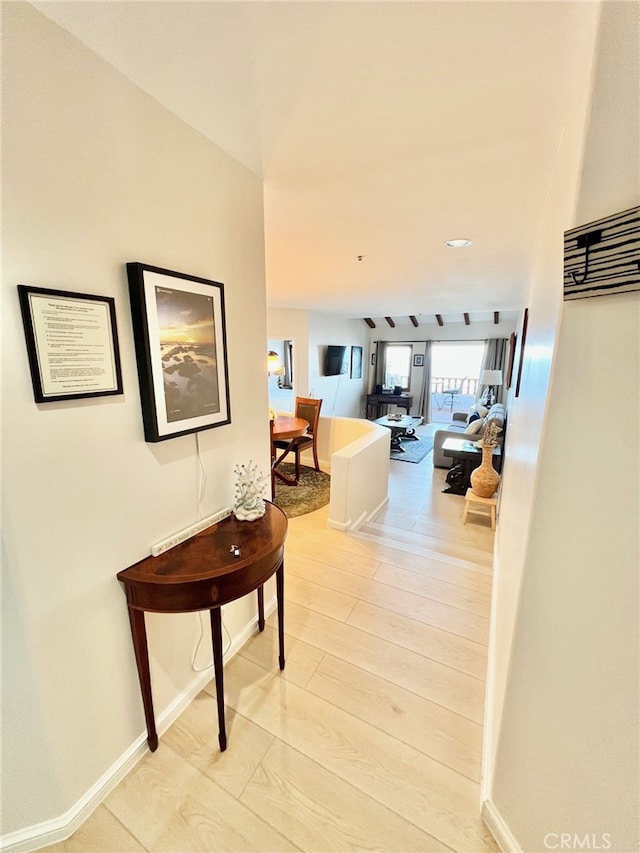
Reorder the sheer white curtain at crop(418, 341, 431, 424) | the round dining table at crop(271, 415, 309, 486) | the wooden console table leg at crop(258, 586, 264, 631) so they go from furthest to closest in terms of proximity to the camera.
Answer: the sheer white curtain at crop(418, 341, 431, 424), the round dining table at crop(271, 415, 309, 486), the wooden console table leg at crop(258, 586, 264, 631)

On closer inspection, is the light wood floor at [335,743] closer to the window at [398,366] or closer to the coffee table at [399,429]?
the coffee table at [399,429]

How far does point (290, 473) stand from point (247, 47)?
4052mm

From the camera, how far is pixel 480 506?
11.6ft

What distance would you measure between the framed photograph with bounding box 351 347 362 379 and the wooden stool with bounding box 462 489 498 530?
5.04 meters

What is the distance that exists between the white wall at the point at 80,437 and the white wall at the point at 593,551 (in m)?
1.22

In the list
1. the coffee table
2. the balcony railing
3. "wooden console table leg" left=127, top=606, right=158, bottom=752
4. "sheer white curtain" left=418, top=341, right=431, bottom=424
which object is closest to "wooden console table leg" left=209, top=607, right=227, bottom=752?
"wooden console table leg" left=127, top=606, right=158, bottom=752

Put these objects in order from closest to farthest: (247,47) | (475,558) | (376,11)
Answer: (376,11)
(247,47)
(475,558)

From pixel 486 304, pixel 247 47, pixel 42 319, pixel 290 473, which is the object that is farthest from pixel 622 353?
pixel 486 304

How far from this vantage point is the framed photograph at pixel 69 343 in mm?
845

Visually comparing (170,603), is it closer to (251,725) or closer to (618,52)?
(251,725)

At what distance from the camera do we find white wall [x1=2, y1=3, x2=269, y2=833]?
82 centimetres

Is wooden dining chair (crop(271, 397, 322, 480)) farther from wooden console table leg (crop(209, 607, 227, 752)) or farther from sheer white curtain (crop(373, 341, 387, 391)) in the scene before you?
sheer white curtain (crop(373, 341, 387, 391))

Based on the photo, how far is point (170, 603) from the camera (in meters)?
1.12

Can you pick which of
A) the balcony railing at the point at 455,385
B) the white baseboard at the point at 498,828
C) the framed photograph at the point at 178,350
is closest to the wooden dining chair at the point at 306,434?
the framed photograph at the point at 178,350
